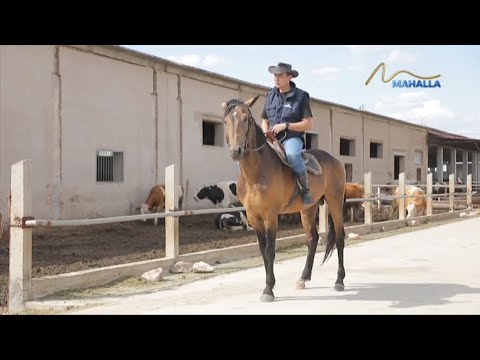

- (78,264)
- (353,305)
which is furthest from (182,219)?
(353,305)

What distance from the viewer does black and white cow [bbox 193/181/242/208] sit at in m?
16.9

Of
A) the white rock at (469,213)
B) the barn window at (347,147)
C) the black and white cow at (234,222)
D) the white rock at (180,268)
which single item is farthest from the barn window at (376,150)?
the white rock at (180,268)

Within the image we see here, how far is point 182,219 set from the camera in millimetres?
16422

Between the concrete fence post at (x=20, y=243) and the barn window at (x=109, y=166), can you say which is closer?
the concrete fence post at (x=20, y=243)

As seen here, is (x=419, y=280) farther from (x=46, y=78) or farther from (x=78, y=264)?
(x=46, y=78)

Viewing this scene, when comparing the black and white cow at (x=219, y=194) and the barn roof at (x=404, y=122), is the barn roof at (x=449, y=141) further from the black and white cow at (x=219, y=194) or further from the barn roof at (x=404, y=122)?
the black and white cow at (x=219, y=194)

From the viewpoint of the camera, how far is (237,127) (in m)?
5.09

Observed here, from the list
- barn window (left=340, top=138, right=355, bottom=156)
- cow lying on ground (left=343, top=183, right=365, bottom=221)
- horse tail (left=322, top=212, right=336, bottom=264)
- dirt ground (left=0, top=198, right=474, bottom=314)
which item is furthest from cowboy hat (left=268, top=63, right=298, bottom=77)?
barn window (left=340, top=138, right=355, bottom=156)

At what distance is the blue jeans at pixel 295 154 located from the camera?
5.73 meters

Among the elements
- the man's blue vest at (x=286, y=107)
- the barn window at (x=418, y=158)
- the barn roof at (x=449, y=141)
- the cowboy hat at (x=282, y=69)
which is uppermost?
the barn roof at (x=449, y=141)

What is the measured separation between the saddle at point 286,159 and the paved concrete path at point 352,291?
53.4 inches

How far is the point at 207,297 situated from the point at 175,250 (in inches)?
98.0

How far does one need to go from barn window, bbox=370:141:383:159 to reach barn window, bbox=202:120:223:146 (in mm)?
12128

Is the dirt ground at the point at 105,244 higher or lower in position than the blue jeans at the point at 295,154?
lower
